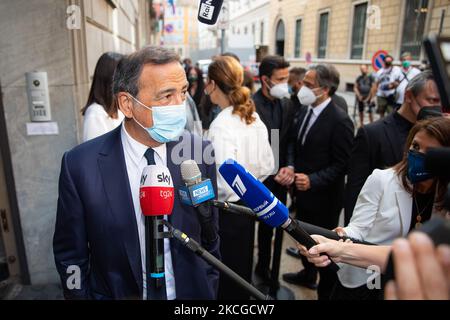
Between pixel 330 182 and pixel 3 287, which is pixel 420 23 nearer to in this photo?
pixel 330 182

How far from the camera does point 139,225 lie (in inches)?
58.3

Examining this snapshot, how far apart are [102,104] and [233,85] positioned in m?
1.03

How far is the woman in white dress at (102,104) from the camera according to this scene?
2432 mm

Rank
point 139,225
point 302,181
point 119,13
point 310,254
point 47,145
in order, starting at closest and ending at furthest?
1. point 310,254
2. point 139,225
3. point 47,145
4. point 302,181
5. point 119,13

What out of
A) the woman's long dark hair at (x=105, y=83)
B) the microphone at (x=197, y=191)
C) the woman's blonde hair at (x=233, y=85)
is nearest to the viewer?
the microphone at (x=197, y=191)

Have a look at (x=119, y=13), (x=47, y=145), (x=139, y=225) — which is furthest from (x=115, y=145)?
(x=119, y=13)

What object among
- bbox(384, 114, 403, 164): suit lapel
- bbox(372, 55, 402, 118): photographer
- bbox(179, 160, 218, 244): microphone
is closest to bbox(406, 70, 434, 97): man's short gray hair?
bbox(384, 114, 403, 164): suit lapel

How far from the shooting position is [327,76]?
120 inches

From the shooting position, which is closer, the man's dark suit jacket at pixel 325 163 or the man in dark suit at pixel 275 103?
the man's dark suit jacket at pixel 325 163

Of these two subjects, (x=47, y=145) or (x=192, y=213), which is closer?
(x=192, y=213)

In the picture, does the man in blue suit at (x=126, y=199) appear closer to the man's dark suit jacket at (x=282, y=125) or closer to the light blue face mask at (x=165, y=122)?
the light blue face mask at (x=165, y=122)

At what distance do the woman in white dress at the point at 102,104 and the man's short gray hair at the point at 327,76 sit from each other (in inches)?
70.2

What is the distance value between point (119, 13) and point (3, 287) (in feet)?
13.3

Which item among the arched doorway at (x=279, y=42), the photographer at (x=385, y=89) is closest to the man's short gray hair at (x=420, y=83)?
the arched doorway at (x=279, y=42)
